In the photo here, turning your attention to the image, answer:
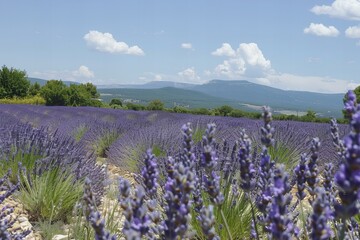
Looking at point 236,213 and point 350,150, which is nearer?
point 350,150

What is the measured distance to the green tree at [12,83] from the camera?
118 feet

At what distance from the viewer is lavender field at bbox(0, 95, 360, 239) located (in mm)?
1096

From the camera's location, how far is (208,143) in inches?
61.7

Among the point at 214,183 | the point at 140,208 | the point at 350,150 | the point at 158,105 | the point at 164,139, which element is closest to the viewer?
the point at 350,150

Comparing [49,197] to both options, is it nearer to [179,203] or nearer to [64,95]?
[179,203]

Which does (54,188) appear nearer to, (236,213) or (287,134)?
(236,213)

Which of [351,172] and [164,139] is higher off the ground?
[351,172]

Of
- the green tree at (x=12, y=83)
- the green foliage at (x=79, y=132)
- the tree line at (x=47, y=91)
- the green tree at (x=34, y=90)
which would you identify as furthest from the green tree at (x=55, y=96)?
the green foliage at (x=79, y=132)

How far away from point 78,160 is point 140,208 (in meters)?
3.28

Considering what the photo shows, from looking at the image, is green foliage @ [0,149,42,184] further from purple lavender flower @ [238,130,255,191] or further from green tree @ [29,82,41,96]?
green tree @ [29,82,41,96]

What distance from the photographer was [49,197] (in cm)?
348

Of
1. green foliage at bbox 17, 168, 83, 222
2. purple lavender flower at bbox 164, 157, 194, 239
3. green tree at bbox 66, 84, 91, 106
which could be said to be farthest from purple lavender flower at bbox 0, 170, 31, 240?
green tree at bbox 66, 84, 91, 106

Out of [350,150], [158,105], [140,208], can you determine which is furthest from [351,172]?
[158,105]

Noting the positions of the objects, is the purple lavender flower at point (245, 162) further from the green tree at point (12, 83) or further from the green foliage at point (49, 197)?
the green tree at point (12, 83)
